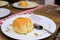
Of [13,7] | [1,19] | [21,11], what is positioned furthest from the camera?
[13,7]

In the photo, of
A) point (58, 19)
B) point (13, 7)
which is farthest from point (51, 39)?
point (13, 7)

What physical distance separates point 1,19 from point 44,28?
41 centimetres

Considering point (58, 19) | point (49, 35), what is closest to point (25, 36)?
point (49, 35)

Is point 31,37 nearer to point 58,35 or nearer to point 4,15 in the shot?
point 58,35

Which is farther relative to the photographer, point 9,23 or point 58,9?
point 58,9

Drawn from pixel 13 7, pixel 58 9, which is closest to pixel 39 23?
pixel 58 9

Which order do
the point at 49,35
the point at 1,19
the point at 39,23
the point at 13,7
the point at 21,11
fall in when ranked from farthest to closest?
the point at 13,7, the point at 21,11, the point at 1,19, the point at 39,23, the point at 49,35

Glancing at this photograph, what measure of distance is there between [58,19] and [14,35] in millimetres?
402

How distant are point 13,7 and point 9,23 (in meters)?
0.44

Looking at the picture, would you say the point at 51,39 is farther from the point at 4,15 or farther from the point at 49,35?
the point at 4,15

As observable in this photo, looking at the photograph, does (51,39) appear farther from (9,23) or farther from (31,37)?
(9,23)

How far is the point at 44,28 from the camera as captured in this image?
80cm

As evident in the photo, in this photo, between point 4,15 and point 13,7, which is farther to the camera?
point 13,7

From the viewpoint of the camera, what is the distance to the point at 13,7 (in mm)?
1294
